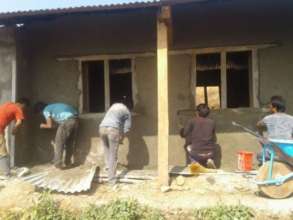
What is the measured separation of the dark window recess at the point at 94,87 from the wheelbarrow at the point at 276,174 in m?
3.95

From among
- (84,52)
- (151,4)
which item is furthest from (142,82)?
(151,4)

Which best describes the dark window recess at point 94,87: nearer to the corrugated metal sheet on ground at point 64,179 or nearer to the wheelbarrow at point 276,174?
the corrugated metal sheet on ground at point 64,179

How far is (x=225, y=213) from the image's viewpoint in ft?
24.8

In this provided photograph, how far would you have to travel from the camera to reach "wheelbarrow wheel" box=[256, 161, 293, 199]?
26.0 feet

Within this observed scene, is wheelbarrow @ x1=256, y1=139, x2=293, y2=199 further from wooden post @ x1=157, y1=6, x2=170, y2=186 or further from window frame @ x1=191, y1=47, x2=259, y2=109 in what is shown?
window frame @ x1=191, y1=47, x2=259, y2=109

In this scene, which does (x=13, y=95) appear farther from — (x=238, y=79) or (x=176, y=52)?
(x=238, y=79)

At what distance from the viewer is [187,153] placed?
9.93m

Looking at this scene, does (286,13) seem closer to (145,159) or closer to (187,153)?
(187,153)

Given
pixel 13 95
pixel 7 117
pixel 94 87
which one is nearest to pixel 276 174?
pixel 94 87

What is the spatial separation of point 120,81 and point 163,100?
8.32 ft

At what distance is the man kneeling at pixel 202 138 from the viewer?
366 inches

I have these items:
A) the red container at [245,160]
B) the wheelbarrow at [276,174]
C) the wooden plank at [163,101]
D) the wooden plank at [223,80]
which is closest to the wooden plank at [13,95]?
the wooden plank at [163,101]

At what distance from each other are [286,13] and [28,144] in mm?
5837

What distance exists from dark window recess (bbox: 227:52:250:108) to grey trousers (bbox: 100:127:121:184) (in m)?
2.73
